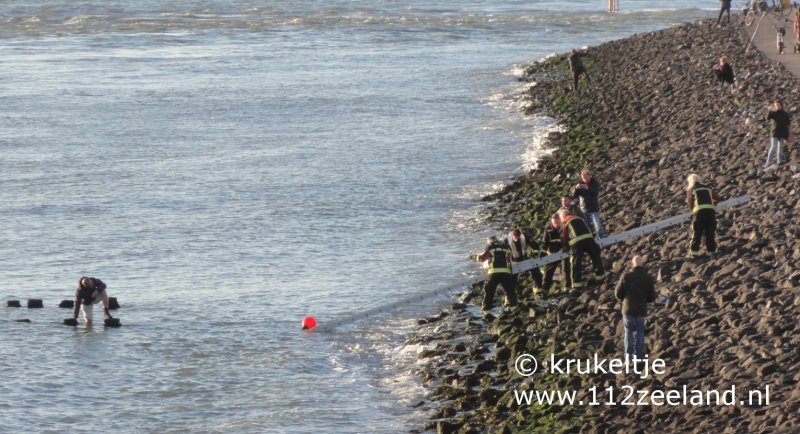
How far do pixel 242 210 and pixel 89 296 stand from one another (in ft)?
42.1

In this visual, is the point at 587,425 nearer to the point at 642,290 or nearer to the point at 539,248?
the point at 642,290

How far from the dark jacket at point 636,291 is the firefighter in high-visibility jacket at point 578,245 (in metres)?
4.87

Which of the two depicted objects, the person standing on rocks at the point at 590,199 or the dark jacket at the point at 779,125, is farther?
the dark jacket at the point at 779,125

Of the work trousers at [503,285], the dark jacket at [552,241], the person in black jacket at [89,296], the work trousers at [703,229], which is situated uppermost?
the work trousers at [703,229]

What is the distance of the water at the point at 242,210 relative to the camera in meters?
23.4

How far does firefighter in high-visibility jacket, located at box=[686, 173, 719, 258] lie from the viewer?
22.8 metres

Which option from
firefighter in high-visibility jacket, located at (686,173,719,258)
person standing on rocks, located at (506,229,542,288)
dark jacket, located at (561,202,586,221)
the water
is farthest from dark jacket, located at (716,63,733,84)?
firefighter in high-visibility jacket, located at (686,173,719,258)

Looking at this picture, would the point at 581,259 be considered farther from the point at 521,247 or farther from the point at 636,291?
the point at 636,291

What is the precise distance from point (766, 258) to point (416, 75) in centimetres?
4993

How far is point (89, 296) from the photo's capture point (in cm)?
2694

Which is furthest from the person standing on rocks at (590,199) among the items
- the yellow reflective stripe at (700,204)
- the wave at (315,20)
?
the wave at (315,20)

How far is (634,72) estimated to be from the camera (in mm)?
54531

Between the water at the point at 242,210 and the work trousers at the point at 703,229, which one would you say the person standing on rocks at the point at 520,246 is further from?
the work trousers at the point at 703,229

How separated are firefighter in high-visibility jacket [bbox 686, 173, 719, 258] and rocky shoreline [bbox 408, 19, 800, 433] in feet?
1.17
